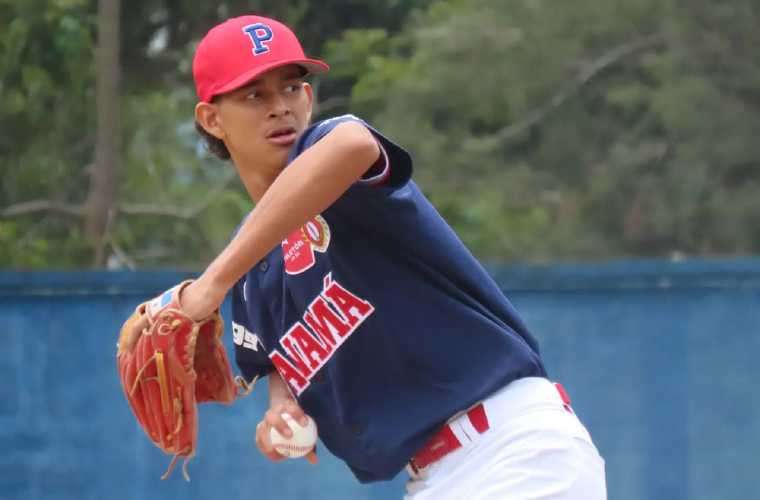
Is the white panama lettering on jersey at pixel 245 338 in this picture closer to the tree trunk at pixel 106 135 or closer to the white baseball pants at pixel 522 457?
the white baseball pants at pixel 522 457

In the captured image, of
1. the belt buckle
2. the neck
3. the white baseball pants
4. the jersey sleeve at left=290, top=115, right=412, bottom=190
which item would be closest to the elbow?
the jersey sleeve at left=290, top=115, right=412, bottom=190

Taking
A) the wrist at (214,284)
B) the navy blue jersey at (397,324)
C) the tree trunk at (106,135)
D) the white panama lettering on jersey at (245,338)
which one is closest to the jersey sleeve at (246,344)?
the white panama lettering on jersey at (245,338)

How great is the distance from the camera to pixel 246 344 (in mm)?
3152

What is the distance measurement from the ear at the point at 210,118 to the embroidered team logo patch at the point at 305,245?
0.27 meters

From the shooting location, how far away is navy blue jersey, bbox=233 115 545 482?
8.84ft

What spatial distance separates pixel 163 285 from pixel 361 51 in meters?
4.81

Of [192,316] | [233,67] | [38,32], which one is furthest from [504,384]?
[38,32]

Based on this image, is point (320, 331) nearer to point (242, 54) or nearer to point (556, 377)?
point (242, 54)

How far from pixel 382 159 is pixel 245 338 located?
800 mm

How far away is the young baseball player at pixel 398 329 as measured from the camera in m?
2.68

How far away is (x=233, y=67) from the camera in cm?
277

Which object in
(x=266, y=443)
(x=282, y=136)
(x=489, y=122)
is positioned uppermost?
(x=282, y=136)

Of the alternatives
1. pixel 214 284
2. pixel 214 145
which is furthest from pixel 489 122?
pixel 214 284

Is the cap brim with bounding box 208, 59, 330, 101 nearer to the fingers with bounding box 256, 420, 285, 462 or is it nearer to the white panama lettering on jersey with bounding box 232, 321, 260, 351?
the white panama lettering on jersey with bounding box 232, 321, 260, 351
